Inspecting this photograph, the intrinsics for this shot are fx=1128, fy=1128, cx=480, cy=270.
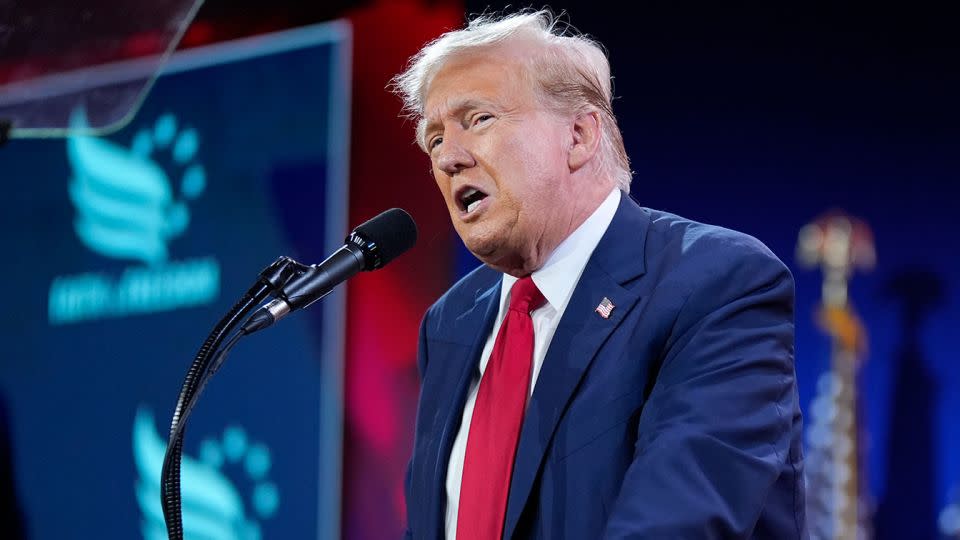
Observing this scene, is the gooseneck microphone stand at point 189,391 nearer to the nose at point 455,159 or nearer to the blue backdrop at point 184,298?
the nose at point 455,159

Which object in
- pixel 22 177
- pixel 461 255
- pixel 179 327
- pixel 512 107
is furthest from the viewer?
pixel 22 177

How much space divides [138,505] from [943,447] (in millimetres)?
2401

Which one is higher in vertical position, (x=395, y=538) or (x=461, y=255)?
(x=461, y=255)

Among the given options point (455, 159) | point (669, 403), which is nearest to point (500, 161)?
point (455, 159)

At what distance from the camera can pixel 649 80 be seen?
114 inches

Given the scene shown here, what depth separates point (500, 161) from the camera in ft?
5.34

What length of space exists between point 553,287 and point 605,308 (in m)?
0.15

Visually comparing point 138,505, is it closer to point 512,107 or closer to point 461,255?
point 461,255

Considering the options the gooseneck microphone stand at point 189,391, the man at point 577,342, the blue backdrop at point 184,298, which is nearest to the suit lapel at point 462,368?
the man at point 577,342

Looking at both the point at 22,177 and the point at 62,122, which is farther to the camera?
the point at 22,177

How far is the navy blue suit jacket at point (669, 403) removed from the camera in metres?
1.29

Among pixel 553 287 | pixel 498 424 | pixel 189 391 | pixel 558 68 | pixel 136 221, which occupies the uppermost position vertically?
pixel 136 221

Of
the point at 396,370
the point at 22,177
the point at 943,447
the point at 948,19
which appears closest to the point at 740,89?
the point at 948,19

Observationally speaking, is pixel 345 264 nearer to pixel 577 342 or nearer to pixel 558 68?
pixel 577 342
